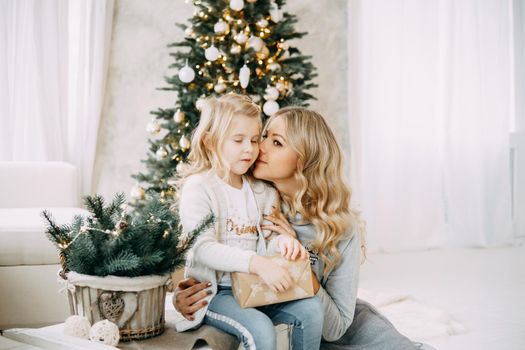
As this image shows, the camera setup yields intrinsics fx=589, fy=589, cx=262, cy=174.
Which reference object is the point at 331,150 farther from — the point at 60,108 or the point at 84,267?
the point at 60,108

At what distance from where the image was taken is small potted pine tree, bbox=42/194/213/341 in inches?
61.4

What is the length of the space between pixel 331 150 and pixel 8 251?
1372 mm

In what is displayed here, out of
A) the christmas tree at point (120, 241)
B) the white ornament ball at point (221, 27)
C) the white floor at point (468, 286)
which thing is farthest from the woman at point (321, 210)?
the white ornament ball at point (221, 27)

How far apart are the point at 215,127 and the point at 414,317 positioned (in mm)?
1535

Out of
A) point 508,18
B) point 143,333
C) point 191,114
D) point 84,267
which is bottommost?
point 143,333

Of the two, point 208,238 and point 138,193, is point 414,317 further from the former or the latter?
point 138,193

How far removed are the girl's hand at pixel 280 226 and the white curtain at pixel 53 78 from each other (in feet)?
8.01

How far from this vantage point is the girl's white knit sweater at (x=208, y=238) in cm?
170

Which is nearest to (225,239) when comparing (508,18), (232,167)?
(232,167)

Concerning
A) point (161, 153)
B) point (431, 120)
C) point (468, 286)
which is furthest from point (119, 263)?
point (431, 120)

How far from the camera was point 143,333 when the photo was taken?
5.35 ft

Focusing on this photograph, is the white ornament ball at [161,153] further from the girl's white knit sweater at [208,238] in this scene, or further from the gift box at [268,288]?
the gift box at [268,288]

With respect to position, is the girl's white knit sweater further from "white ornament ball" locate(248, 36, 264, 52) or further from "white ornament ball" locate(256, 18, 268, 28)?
"white ornament ball" locate(256, 18, 268, 28)

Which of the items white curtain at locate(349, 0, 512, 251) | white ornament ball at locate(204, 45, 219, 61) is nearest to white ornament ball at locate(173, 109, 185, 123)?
white ornament ball at locate(204, 45, 219, 61)
